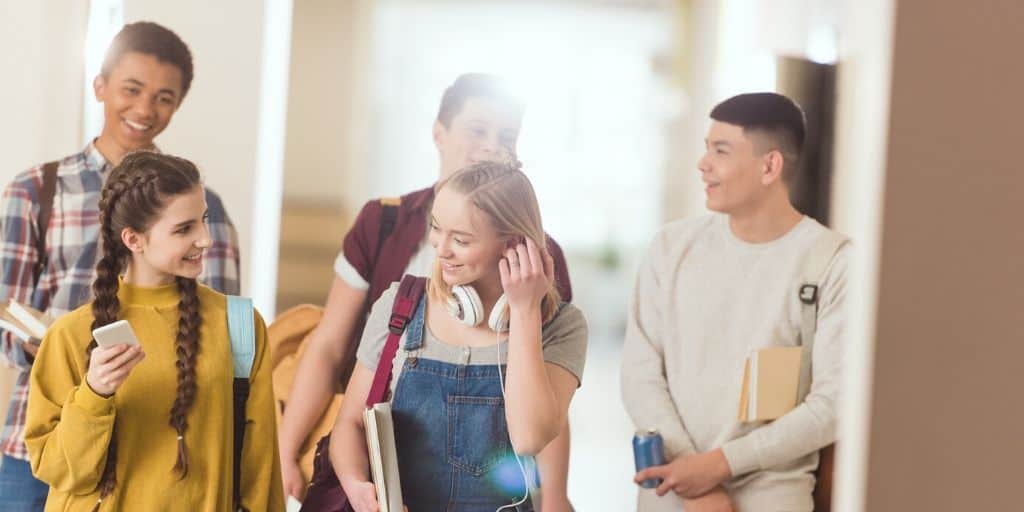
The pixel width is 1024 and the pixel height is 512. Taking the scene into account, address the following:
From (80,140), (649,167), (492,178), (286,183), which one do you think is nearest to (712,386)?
(649,167)

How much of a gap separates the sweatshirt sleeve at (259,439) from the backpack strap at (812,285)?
1159 millimetres

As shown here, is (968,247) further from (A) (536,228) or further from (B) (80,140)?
(B) (80,140)

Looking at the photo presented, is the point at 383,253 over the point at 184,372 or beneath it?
over

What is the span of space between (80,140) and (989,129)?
2.01m

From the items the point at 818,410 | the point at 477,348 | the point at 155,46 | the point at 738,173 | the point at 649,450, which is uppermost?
the point at 155,46

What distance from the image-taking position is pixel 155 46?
2.61m

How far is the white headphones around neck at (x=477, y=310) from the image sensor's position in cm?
224

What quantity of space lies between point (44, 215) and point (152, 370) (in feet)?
2.14

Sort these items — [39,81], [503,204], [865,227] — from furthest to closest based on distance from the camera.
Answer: [39,81] → [503,204] → [865,227]

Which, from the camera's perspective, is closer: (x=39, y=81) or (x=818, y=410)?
(x=818, y=410)

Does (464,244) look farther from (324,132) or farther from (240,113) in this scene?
(240,113)

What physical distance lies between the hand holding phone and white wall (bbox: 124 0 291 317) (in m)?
0.54

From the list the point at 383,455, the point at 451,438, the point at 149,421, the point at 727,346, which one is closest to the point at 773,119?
the point at 727,346

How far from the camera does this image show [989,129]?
5.28 feet
